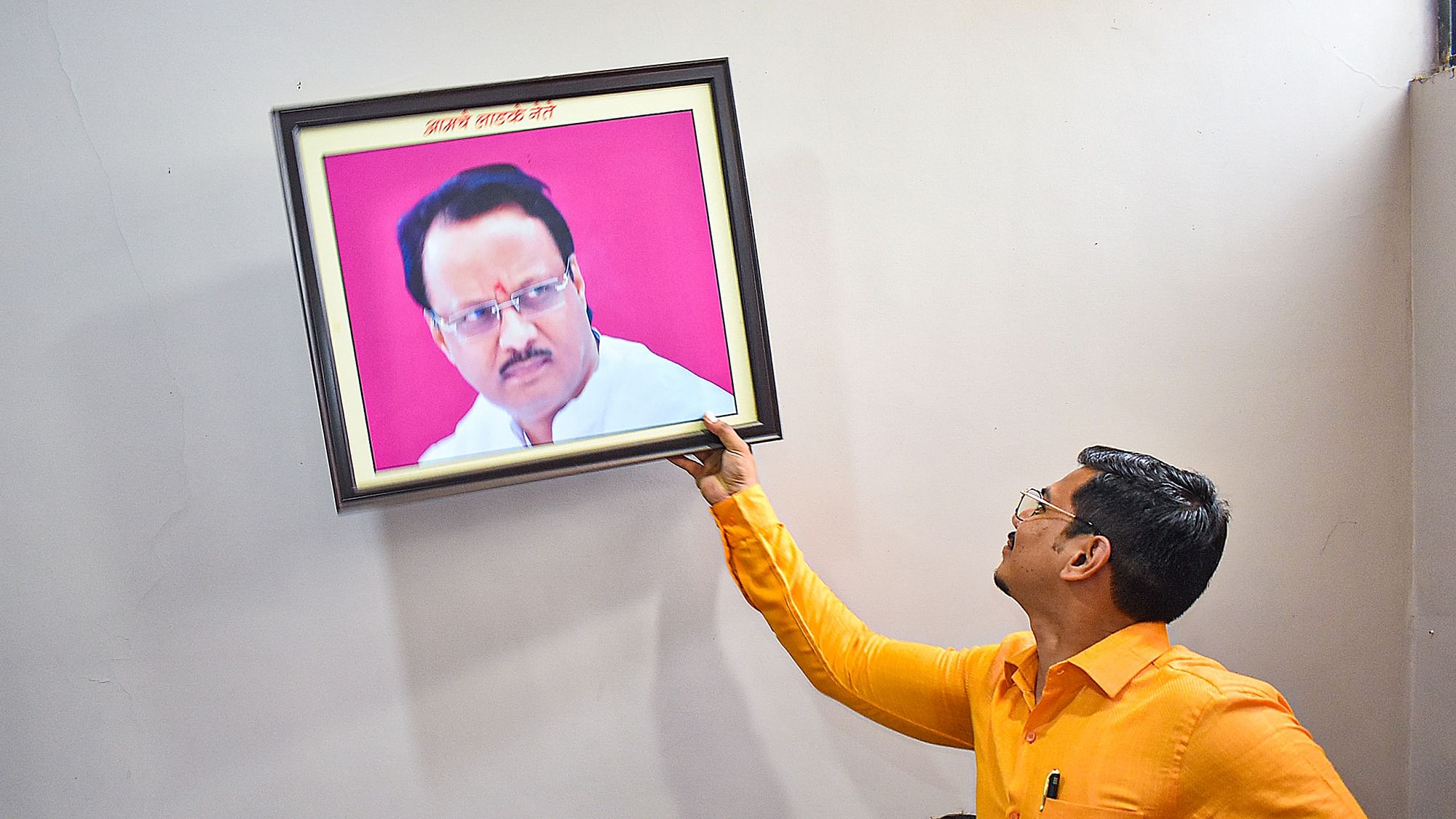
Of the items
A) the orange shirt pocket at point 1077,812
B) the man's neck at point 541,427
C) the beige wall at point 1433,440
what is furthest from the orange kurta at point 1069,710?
the beige wall at point 1433,440

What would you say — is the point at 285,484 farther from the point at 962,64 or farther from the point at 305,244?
the point at 962,64

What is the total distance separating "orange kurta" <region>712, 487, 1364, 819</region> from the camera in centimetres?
106

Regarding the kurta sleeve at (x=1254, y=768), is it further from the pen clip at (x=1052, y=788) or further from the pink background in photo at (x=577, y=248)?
the pink background in photo at (x=577, y=248)

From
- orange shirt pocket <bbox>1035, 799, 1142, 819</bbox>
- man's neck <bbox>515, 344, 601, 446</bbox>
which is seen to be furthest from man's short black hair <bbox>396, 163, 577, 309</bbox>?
orange shirt pocket <bbox>1035, 799, 1142, 819</bbox>

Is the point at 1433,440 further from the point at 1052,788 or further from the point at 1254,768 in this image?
the point at 1052,788

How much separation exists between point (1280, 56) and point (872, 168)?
0.74 meters

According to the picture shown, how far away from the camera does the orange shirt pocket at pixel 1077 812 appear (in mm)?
1096

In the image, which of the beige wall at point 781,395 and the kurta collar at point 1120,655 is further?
the beige wall at point 781,395

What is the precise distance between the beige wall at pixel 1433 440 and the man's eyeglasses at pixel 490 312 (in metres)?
1.48

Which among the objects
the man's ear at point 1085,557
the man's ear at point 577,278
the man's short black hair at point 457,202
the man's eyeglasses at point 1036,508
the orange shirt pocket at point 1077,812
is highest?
the man's short black hair at point 457,202

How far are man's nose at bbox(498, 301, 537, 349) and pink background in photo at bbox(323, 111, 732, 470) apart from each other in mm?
82

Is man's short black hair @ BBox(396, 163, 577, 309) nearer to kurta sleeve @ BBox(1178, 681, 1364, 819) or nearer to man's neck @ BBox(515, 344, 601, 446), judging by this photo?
man's neck @ BBox(515, 344, 601, 446)

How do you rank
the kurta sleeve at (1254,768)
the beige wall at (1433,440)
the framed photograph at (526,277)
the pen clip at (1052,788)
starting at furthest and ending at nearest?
the beige wall at (1433,440) < the framed photograph at (526,277) < the pen clip at (1052,788) < the kurta sleeve at (1254,768)

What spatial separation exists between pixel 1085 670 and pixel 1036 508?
0.72 feet
